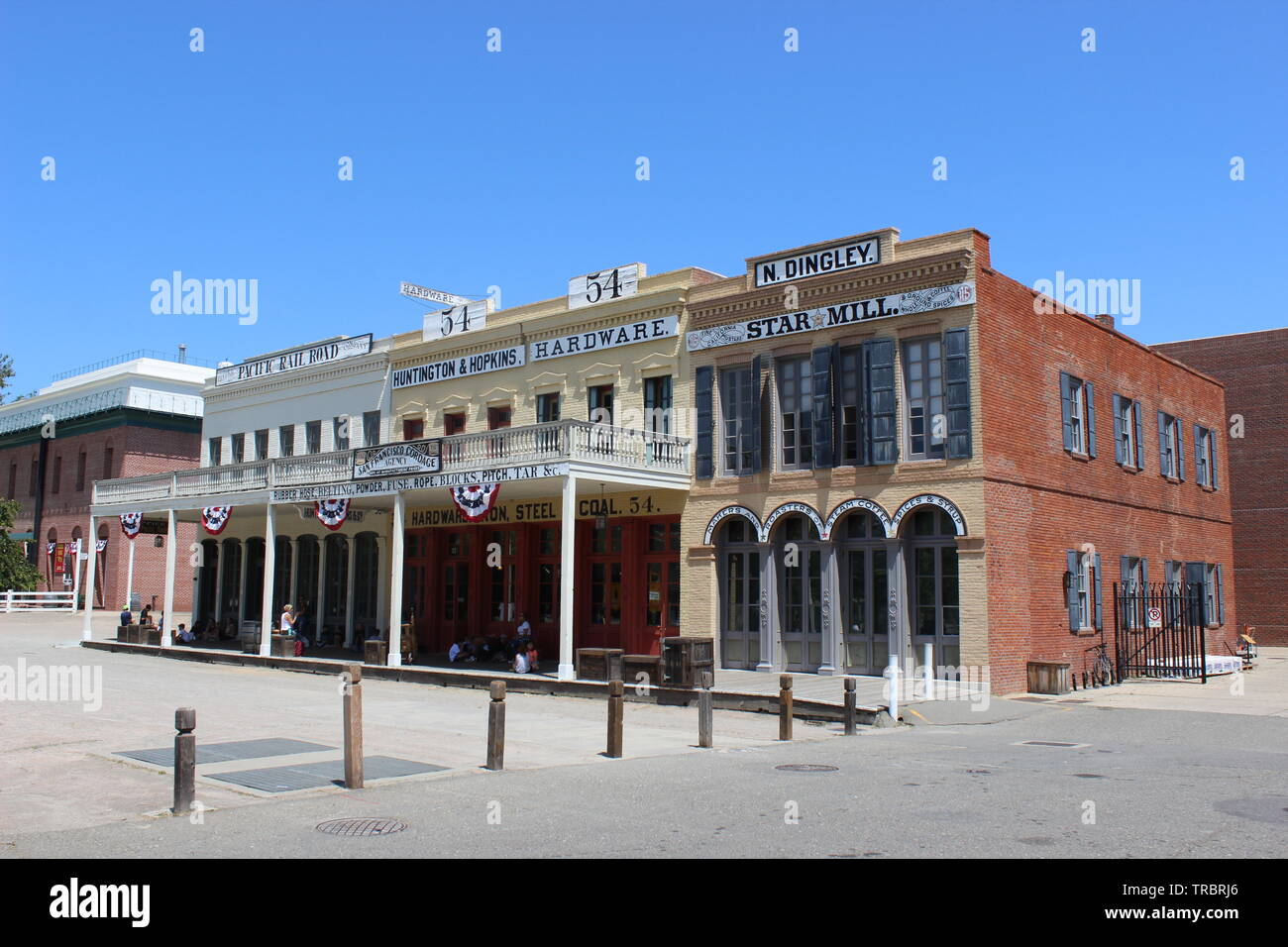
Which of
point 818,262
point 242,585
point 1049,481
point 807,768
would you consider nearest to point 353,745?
point 807,768

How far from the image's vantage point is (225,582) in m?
38.3

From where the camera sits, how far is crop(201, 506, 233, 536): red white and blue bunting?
32.1 m

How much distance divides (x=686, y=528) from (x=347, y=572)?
13028 mm

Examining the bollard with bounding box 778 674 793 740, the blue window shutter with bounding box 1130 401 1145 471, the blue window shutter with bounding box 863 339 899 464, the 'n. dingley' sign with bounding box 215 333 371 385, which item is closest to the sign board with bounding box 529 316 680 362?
the blue window shutter with bounding box 863 339 899 464

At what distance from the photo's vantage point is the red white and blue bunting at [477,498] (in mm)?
24078

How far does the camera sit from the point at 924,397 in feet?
70.3

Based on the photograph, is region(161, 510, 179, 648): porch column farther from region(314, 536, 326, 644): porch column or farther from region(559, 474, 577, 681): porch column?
region(559, 474, 577, 681): porch column

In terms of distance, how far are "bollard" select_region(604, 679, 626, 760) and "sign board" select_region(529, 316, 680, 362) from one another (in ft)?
45.0

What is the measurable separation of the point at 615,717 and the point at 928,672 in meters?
8.27

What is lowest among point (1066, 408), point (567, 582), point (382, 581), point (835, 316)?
point (567, 582)

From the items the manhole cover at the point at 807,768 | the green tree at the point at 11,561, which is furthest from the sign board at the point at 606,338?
the green tree at the point at 11,561

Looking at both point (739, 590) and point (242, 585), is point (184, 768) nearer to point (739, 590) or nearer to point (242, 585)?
point (739, 590)

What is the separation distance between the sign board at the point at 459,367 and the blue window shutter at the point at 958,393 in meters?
11.9
